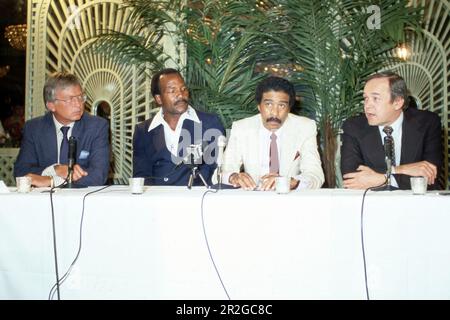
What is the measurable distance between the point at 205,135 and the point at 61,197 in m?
1.72

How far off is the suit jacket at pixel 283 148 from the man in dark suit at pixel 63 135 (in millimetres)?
905

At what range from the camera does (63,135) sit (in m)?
3.28

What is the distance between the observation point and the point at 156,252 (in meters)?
2.05

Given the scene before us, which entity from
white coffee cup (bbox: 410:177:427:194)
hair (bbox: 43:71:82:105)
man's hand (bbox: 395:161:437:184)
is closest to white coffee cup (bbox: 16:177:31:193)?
hair (bbox: 43:71:82:105)

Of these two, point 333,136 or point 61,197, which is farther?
point 333,136

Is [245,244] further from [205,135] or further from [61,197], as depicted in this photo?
[205,135]

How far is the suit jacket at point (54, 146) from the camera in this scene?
3252 millimetres

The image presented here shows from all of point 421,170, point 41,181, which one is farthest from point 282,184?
point 41,181

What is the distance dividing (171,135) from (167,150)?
0.49 feet

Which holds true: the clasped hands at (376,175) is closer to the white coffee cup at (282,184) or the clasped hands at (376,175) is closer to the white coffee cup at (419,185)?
the white coffee cup at (419,185)

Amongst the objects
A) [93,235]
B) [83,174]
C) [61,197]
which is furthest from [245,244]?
[83,174]

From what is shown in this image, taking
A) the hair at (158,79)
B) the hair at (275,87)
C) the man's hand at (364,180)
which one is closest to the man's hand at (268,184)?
the man's hand at (364,180)
